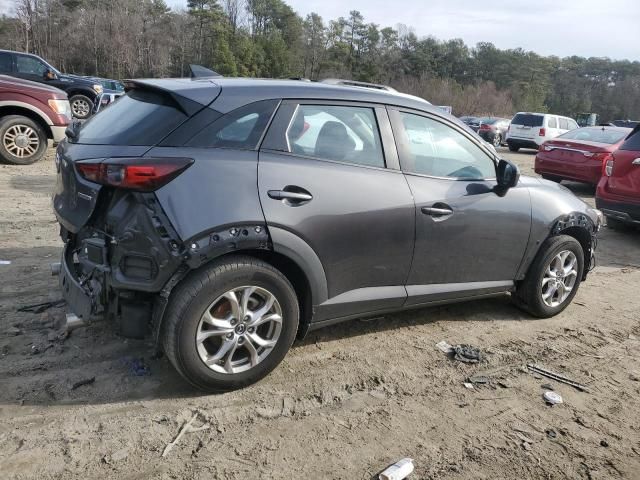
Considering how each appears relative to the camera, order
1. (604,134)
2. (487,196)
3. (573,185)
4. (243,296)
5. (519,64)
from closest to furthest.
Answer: (243,296), (487,196), (604,134), (573,185), (519,64)

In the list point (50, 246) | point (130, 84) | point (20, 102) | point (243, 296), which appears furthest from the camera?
point (20, 102)

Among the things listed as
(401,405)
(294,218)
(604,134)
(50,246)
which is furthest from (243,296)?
(604,134)

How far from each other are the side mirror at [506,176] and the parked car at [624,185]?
13.3 ft

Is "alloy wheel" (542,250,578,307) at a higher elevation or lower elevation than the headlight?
lower

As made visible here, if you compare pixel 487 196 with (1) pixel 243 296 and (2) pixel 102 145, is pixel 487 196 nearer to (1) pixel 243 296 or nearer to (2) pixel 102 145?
(1) pixel 243 296

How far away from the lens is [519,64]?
313ft

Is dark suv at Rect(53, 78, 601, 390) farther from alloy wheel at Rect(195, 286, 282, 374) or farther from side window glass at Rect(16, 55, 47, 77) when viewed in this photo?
side window glass at Rect(16, 55, 47, 77)

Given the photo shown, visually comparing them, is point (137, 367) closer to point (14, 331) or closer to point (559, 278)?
point (14, 331)

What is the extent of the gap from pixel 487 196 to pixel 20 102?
27.1ft

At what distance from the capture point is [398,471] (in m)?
2.48

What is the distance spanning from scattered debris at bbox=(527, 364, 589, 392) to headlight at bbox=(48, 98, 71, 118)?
28.8 feet

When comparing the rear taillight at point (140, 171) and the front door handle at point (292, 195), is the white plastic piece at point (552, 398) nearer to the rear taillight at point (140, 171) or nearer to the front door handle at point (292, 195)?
the front door handle at point (292, 195)

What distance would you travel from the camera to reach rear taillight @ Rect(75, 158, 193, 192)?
2668mm

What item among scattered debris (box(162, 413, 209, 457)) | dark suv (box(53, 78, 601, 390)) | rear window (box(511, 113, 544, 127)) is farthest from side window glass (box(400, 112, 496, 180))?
rear window (box(511, 113, 544, 127))
